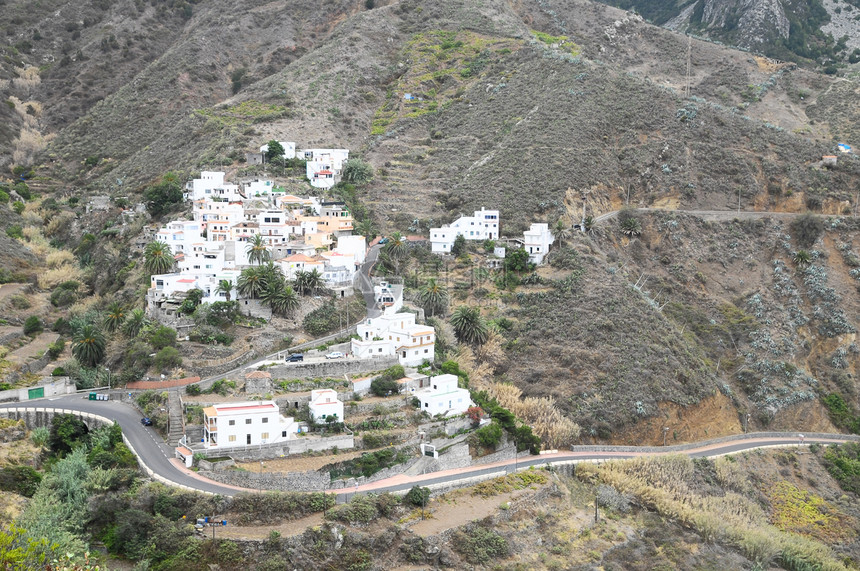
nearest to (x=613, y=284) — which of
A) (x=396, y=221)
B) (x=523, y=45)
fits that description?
(x=396, y=221)

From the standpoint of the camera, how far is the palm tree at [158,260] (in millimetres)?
54344

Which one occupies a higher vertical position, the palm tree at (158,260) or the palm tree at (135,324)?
the palm tree at (158,260)

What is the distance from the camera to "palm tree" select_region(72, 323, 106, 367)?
1885 inches

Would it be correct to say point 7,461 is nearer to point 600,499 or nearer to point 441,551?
point 441,551

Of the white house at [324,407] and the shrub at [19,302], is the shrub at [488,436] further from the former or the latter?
the shrub at [19,302]

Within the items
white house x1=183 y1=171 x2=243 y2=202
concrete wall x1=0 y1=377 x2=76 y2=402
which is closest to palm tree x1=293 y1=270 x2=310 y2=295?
concrete wall x1=0 y1=377 x2=76 y2=402

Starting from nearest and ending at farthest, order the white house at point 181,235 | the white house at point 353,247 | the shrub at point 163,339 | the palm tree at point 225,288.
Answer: the shrub at point 163,339
the palm tree at point 225,288
the white house at point 353,247
the white house at point 181,235

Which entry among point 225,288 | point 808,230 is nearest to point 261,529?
point 225,288

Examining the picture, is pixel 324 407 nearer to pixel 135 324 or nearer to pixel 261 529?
pixel 261 529

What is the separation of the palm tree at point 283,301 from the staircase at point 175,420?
9.44m

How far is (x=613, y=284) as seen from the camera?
195 feet

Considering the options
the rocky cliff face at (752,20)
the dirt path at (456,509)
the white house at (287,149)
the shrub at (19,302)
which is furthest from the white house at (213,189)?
the rocky cliff face at (752,20)

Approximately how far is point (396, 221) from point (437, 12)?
164 ft

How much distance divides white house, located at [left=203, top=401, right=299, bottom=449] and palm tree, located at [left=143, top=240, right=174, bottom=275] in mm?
17741
